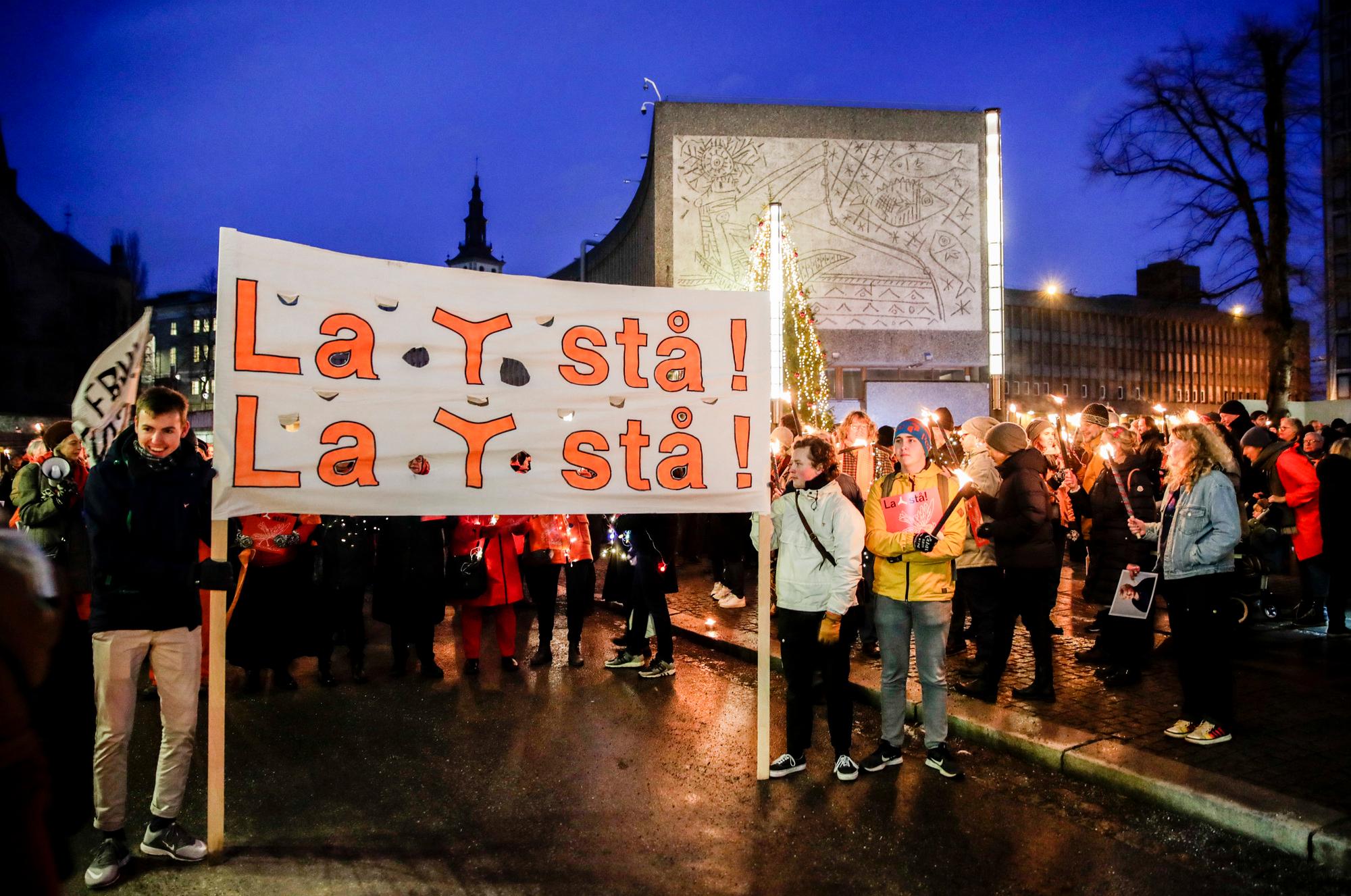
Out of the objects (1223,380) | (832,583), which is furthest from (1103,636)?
(1223,380)

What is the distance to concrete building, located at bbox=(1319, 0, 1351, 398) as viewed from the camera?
4625 cm

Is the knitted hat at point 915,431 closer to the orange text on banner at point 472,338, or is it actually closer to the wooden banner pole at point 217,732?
the orange text on banner at point 472,338

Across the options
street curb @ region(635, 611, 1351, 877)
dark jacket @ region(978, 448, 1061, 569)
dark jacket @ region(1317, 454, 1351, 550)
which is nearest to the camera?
street curb @ region(635, 611, 1351, 877)

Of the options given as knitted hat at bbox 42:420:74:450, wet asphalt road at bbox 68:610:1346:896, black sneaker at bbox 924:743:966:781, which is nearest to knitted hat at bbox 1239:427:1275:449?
wet asphalt road at bbox 68:610:1346:896

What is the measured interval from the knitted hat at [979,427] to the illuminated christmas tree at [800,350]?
16935mm

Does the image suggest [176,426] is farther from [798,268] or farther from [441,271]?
[798,268]

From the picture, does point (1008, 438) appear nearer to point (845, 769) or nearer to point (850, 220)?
point (845, 769)

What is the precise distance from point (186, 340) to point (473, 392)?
87976 millimetres

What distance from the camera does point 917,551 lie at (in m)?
5.15

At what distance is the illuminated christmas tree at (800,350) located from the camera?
966 inches

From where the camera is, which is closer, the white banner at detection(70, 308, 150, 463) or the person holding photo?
the white banner at detection(70, 308, 150, 463)

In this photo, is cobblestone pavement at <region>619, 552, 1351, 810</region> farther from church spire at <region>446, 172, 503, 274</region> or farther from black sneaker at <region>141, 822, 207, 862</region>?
church spire at <region>446, 172, 503, 274</region>

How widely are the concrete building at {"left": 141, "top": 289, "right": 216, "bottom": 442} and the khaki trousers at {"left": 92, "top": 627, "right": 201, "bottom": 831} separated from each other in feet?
239

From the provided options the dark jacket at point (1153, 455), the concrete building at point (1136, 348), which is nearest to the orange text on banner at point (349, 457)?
the dark jacket at point (1153, 455)
